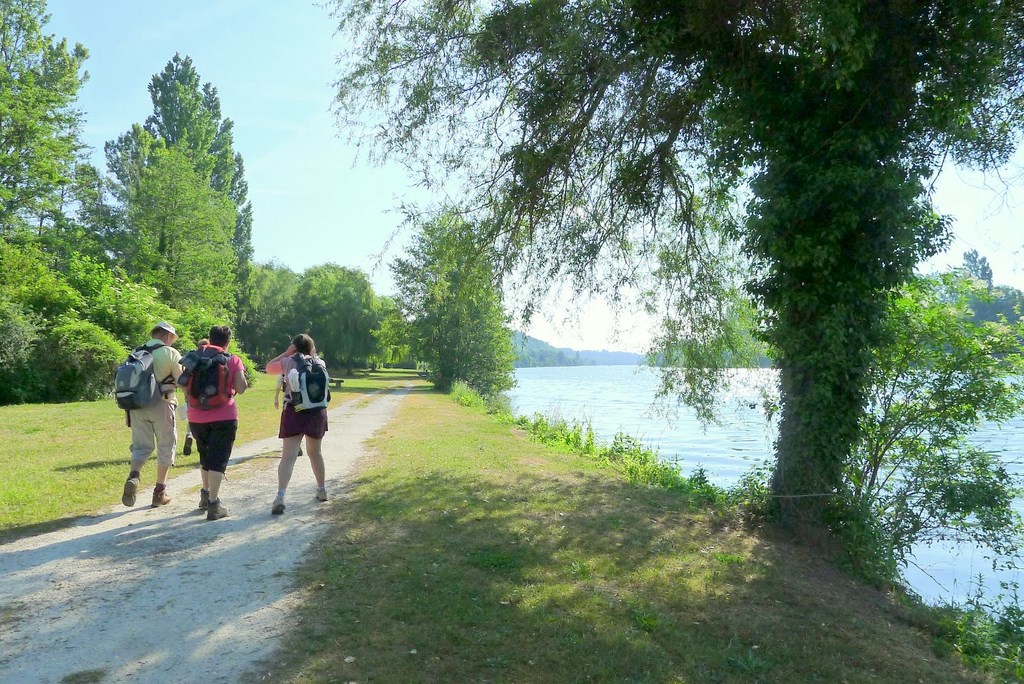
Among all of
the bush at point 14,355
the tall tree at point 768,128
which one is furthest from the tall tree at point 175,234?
the tall tree at point 768,128

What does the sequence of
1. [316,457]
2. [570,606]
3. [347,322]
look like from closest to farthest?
[570,606] < [316,457] < [347,322]

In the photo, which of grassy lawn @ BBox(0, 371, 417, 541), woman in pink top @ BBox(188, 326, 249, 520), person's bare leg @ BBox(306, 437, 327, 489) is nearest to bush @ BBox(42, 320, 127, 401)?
grassy lawn @ BBox(0, 371, 417, 541)

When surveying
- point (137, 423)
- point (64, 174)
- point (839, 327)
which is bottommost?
point (137, 423)

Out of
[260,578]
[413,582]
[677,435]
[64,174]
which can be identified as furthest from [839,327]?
[64,174]

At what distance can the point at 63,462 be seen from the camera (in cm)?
1017

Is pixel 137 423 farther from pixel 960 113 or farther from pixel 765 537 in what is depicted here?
pixel 960 113

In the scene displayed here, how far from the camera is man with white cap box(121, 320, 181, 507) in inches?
300

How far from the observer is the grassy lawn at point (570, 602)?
4.33 m

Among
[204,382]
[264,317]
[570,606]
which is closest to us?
[570,606]

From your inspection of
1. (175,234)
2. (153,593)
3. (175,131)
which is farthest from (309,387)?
(175,131)

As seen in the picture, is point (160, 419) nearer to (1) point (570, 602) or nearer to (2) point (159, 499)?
(2) point (159, 499)

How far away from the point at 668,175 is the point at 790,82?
7.78ft

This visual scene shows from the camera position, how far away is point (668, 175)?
10.1 m

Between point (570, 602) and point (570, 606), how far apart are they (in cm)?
8
